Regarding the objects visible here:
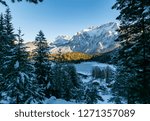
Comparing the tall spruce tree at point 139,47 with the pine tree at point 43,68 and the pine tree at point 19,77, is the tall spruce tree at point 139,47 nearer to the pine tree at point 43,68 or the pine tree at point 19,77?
the pine tree at point 19,77

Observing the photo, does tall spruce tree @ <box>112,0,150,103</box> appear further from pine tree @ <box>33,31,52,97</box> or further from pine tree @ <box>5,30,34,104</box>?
pine tree @ <box>33,31,52,97</box>

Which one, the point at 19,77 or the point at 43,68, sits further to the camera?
the point at 43,68

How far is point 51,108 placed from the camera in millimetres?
10078

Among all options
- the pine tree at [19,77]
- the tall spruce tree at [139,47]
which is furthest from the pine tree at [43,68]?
the tall spruce tree at [139,47]

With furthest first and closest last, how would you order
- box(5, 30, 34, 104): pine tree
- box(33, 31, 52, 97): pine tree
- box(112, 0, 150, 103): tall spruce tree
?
1. box(33, 31, 52, 97): pine tree
2. box(5, 30, 34, 104): pine tree
3. box(112, 0, 150, 103): tall spruce tree

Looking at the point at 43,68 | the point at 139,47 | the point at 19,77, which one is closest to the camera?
the point at 139,47

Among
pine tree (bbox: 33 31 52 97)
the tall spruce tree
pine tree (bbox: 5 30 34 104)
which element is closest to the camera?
the tall spruce tree

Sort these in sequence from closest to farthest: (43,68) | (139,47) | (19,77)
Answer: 1. (139,47)
2. (19,77)
3. (43,68)

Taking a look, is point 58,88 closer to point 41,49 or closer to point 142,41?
point 41,49

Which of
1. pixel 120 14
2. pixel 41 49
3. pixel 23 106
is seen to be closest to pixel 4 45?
pixel 41 49

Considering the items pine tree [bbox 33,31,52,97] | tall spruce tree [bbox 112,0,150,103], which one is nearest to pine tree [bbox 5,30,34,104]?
tall spruce tree [bbox 112,0,150,103]

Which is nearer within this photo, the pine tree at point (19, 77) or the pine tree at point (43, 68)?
the pine tree at point (19, 77)

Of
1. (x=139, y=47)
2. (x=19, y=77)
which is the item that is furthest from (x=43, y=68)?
(x=139, y=47)

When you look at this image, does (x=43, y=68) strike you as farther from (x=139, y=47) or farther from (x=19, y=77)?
(x=139, y=47)
